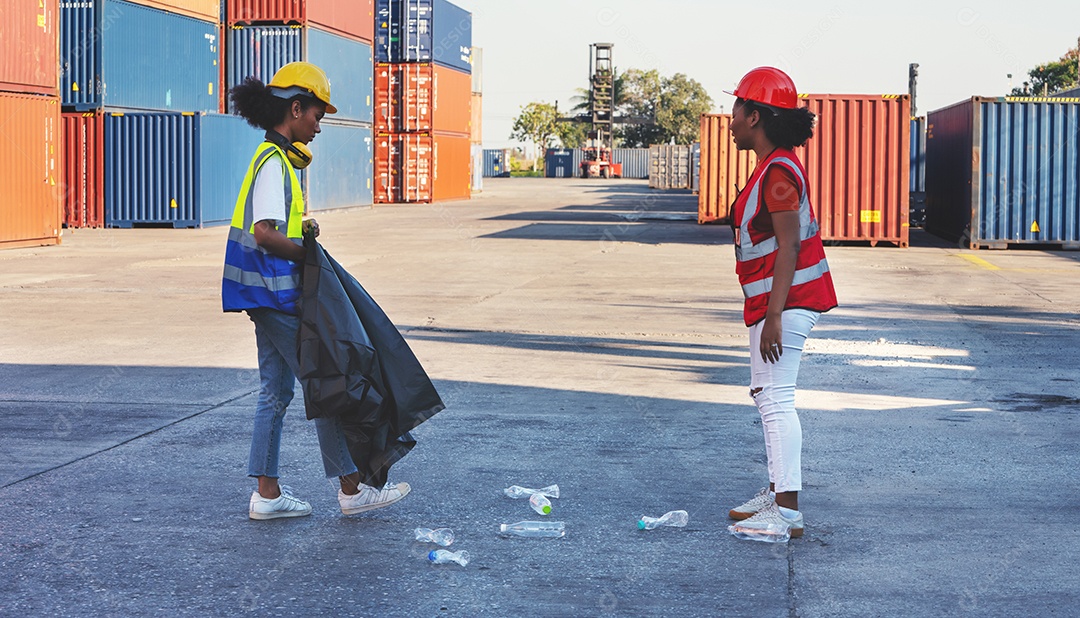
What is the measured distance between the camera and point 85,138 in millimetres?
28094

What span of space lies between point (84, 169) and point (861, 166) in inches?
646

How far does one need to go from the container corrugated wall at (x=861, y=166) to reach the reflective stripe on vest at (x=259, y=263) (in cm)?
2022

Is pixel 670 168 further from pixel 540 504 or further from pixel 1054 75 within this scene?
pixel 540 504

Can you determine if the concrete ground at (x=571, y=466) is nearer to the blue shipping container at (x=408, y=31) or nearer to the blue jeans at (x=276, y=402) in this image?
the blue jeans at (x=276, y=402)

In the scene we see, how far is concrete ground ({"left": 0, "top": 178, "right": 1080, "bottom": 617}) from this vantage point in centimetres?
447

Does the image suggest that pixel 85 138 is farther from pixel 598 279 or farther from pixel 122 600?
pixel 122 600

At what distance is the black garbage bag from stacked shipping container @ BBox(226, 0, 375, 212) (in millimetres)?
27215

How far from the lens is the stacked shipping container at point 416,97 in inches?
1753

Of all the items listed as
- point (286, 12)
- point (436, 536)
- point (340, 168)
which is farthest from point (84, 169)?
point (436, 536)

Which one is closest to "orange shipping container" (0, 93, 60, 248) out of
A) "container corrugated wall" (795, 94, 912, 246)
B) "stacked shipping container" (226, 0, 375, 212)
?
"stacked shipping container" (226, 0, 375, 212)

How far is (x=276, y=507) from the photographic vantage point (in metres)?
5.32

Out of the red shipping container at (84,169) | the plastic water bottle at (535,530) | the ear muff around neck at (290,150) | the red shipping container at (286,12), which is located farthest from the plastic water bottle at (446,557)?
the red shipping container at (286,12)

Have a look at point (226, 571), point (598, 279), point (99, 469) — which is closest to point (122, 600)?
point (226, 571)

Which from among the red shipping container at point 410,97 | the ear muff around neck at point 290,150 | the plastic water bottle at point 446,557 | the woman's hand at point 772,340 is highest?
the red shipping container at point 410,97
